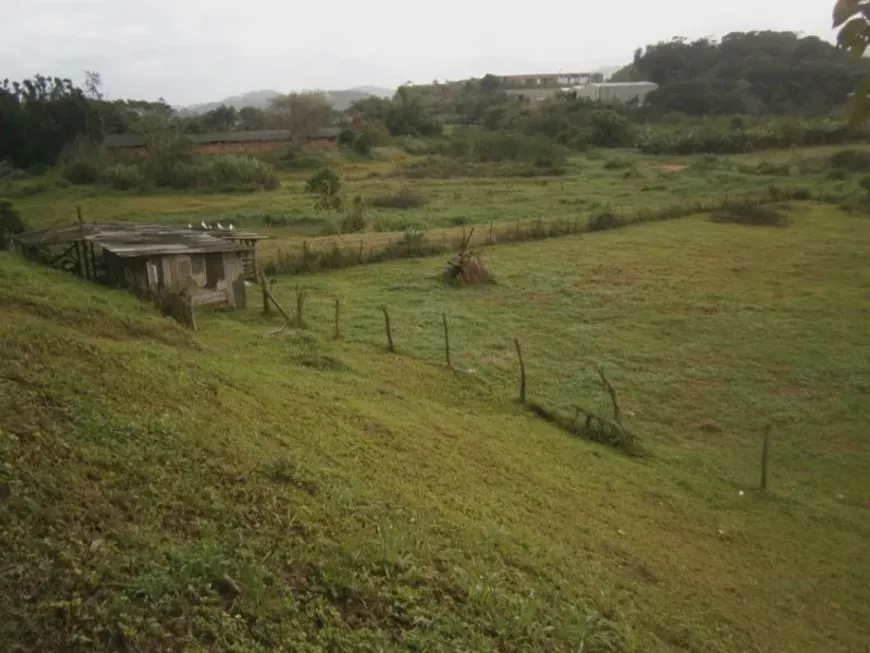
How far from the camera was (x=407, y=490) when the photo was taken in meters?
7.73

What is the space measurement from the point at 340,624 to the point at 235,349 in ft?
30.8

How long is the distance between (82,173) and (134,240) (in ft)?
108

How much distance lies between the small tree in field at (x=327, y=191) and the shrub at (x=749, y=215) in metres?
18.1

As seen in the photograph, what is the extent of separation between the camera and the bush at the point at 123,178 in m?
44.3

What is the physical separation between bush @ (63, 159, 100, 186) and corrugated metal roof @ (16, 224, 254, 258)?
29.0 metres

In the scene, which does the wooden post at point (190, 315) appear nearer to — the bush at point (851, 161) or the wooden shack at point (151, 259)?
the wooden shack at point (151, 259)

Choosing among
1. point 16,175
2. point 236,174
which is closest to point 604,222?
point 236,174

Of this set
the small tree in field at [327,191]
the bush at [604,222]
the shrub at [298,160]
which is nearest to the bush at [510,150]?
the shrub at [298,160]

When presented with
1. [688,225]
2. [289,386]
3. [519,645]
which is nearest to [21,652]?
[519,645]

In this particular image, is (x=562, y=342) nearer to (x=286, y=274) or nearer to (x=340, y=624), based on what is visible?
(x=286, y=274)

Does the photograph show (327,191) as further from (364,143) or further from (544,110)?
(544,110)

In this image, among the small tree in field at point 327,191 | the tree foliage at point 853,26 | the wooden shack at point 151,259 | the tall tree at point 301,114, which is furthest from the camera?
the tall tree at point 301,114

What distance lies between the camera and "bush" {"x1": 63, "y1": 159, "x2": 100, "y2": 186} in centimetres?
4622

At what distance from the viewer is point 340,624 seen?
4949 mm
